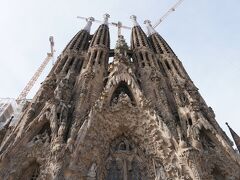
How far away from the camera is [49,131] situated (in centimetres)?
1268

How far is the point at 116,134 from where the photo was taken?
1327 cm

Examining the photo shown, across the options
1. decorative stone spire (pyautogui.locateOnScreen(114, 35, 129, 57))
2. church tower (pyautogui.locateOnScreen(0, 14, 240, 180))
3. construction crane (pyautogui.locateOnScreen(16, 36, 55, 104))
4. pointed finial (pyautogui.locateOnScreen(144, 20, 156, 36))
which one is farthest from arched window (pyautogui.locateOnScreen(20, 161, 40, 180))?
construction crane (pyautogui.locateOnScreen(16, 36, 55, 104))

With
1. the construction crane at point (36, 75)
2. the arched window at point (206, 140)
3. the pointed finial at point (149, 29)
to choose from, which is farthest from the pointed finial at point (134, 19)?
the arched window at point (206, 140)

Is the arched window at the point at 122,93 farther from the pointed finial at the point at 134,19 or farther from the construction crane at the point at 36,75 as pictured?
the construction crane at the point at 36,75

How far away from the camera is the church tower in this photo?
34.8 feet

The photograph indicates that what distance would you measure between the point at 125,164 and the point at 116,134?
174 centimetres

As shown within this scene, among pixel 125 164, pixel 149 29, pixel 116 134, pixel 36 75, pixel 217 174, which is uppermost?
pixel 36 75

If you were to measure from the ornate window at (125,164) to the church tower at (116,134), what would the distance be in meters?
0.04

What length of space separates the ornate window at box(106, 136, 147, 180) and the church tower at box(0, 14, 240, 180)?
4cm

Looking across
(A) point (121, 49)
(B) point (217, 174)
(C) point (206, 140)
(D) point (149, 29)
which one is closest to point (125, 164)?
(B) point (217, 174)

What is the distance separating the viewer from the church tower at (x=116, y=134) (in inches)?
418

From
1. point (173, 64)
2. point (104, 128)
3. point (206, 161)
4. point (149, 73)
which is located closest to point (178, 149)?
point (206, 161)

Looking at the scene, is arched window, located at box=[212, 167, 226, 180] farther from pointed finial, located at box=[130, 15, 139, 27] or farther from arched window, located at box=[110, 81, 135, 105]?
pointed finial, located at box=[130, 15, 139, 27]

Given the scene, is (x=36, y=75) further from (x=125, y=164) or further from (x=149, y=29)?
(x=125, y=164)
